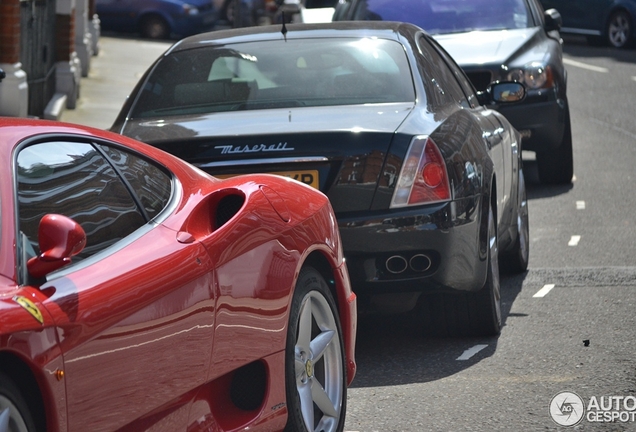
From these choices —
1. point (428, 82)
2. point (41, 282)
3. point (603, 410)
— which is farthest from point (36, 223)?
point (428, 82)

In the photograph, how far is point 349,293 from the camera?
507cm

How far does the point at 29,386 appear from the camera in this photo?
3.16 meters

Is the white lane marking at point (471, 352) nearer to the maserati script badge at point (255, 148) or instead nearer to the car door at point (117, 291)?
the maserati script badge at point (255, 148)

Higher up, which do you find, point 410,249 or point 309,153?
point 309,153

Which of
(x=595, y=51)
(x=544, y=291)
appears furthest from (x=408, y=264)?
(x=595, y=51)

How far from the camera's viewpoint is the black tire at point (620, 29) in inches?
1057

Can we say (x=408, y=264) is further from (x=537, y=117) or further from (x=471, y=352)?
(x=537, y=117)

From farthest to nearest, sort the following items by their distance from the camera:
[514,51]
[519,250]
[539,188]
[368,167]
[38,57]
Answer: [38,57], [539,188], [514,51], [519,250], [368,167]

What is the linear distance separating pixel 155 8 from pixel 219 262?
26.2 metres

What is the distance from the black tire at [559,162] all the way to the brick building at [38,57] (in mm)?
5390

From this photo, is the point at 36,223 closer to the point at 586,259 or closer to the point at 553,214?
the point at 586,259

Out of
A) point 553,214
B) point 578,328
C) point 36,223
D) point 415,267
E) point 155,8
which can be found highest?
point 36,223

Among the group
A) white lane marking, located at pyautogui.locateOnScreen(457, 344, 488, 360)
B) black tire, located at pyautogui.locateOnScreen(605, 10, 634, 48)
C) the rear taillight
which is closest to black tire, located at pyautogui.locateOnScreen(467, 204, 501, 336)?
white lane marking, located at pyautogui.locateOnScreen(457, 344, 488, 360)

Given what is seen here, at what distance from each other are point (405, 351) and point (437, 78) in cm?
165
